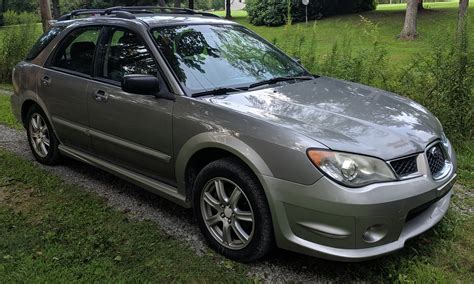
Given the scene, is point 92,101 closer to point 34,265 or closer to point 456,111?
point 34,265

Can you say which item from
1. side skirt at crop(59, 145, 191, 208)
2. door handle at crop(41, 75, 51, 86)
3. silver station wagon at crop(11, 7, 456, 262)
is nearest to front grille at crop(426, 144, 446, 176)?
silver station wagon at crop(11, 7, 456, 262)

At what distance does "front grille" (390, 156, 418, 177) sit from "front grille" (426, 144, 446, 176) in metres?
0.18

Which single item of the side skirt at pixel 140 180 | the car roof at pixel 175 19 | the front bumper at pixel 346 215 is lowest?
the side skirt at pixel 140 180

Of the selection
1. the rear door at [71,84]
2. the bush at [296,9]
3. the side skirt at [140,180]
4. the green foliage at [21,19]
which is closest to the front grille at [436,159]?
the side skirt at [140,180]

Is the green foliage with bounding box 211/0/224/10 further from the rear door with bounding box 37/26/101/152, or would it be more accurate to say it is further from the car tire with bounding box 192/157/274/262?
the car tire with bounding box 192/157/274/262

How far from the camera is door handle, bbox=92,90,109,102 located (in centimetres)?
418

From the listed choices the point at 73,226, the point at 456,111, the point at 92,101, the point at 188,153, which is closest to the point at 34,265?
the point at 73,226

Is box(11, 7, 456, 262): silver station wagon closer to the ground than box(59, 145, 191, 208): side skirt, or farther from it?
farther from it

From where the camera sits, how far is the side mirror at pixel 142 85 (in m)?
3.57

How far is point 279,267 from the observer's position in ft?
10.8

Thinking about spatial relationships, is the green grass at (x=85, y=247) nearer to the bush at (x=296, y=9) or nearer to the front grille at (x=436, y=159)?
the front grille at (x=436, y=159)

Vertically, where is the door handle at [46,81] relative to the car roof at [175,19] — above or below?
below

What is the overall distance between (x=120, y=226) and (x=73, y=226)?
15.3 inches

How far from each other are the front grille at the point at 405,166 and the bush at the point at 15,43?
10.9 meters
